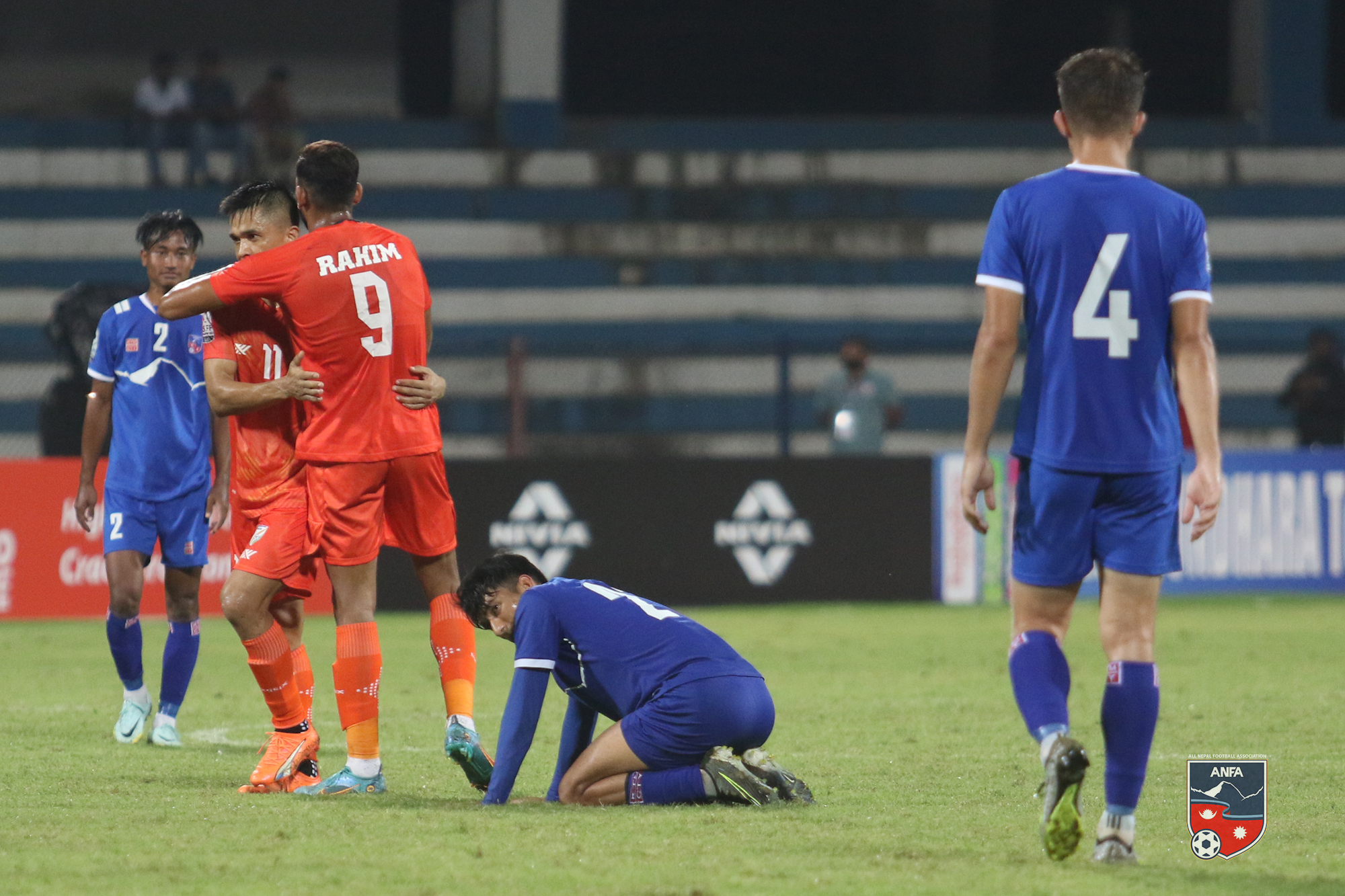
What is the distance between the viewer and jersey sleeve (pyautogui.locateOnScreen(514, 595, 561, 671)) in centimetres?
552

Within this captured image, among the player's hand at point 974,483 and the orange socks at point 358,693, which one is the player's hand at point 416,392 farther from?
the player's hand at point 974,483

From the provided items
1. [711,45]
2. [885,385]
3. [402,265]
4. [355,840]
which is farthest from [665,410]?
[355,840]

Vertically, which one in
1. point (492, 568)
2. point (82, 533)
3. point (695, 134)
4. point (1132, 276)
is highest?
point (695, 134)

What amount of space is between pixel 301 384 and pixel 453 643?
104 cm

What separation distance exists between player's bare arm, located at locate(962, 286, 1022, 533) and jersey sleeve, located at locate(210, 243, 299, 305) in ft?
7.56

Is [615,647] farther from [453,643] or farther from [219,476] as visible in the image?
[219,476]

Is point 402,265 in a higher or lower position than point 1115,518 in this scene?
higher

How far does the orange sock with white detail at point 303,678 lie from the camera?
6.32 metres

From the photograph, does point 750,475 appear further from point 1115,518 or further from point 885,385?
point 1115,518

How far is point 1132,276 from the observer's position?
182 inches

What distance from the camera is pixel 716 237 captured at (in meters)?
20.8

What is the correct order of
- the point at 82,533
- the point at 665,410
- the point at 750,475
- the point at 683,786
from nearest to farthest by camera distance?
1. the point at 683,786
2. the point at 82,533
3. the point at 750,475
4. the point at 665,410

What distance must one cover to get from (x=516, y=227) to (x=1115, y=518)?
16.4m

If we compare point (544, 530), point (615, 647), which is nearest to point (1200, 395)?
point (615, 647)
